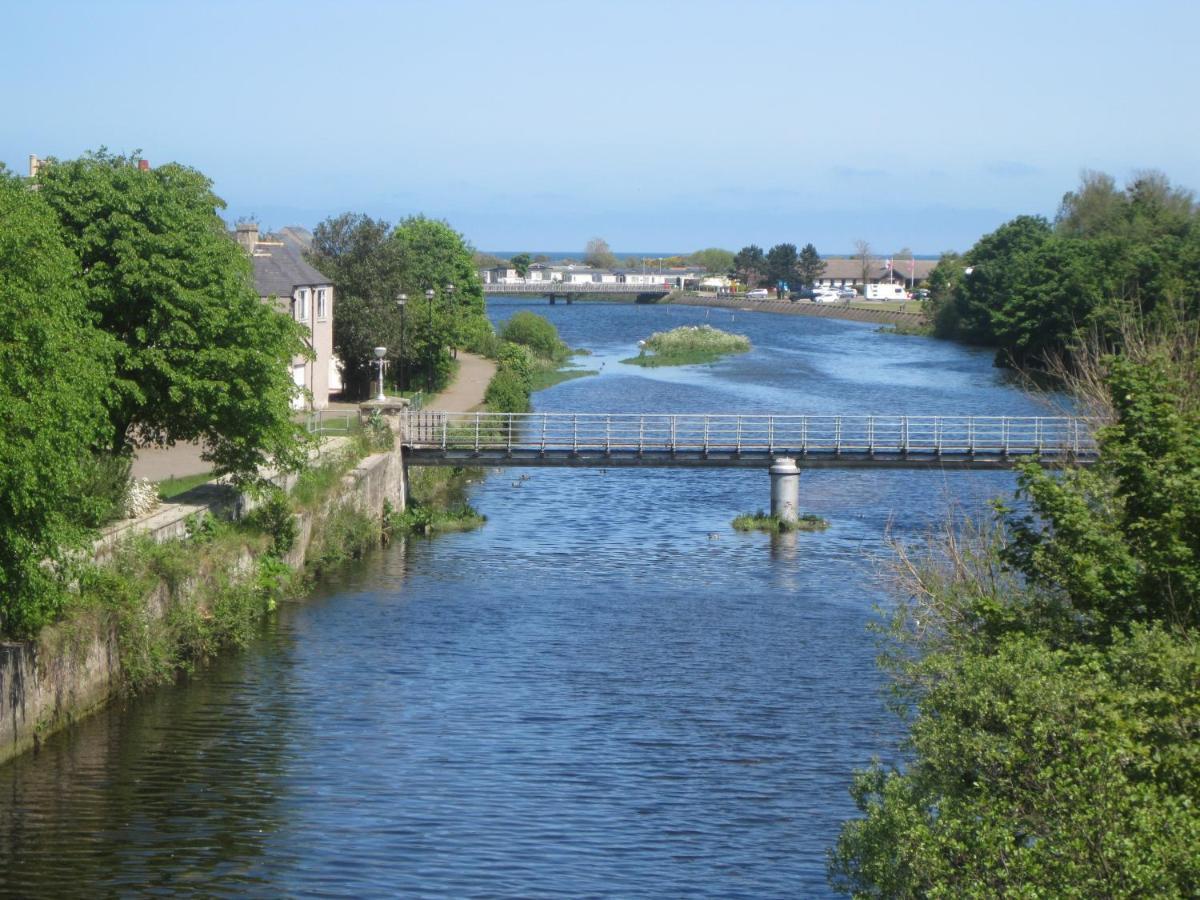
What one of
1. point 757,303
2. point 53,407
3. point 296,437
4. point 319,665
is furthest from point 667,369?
point 757,303

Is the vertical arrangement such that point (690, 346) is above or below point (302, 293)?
below

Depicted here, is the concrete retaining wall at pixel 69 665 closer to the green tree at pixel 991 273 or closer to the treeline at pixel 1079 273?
the treeline at pixel 1079 273

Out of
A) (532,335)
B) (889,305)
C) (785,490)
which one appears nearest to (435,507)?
(785,490)

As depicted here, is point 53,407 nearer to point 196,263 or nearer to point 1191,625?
point 196,263

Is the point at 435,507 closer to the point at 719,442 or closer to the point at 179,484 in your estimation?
the point at 719,442

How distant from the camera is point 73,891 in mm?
18141

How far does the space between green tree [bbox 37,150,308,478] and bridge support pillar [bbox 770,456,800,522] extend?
48.3 feet

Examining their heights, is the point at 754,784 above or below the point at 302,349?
below

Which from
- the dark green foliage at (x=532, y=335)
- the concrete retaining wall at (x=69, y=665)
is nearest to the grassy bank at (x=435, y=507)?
the concrete retaining wall at (x=69, y=665)

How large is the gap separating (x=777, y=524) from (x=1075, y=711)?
94.6 feet

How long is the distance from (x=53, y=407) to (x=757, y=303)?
566 feet

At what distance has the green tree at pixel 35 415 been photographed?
800 inches

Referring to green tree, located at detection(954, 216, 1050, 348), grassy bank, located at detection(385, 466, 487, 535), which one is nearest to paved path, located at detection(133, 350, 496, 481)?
grassy bank, located at detection(385, 466, 487, 535)

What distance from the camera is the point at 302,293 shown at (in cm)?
5203
